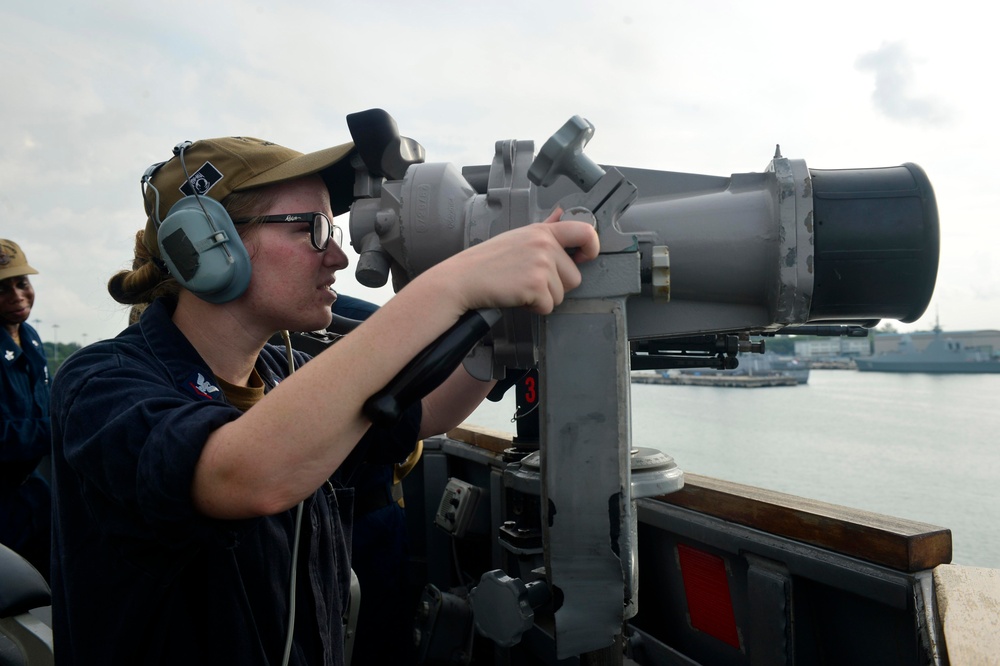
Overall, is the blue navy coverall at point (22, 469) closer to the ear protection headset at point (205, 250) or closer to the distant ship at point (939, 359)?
the ear protection headset at point (205, 250)

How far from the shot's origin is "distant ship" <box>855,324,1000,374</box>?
281 cm

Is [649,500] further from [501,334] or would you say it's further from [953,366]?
[953,366]

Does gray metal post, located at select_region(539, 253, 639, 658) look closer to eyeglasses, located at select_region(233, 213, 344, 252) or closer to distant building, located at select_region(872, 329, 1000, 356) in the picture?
eyeglasses, located at select_region(233, 213, 344, 252)

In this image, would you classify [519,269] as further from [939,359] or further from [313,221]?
[939,359]

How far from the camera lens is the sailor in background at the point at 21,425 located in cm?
266

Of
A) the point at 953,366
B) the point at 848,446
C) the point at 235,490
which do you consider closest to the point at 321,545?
the point at 235,490

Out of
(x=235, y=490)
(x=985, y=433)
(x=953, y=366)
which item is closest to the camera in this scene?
(x=235, y=490)

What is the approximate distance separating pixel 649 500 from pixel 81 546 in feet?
4.26

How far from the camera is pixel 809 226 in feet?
2.71

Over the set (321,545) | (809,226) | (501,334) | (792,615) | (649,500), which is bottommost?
(792,615)

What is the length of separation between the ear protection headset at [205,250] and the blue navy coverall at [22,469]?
232 centimetres

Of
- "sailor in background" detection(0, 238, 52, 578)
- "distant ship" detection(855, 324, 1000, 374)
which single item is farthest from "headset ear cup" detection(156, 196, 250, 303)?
"distant ship" detection(855, 324, 1000, 374)

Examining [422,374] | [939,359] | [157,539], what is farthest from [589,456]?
[939,359]

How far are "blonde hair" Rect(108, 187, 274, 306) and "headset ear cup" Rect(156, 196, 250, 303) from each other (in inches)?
2.3
